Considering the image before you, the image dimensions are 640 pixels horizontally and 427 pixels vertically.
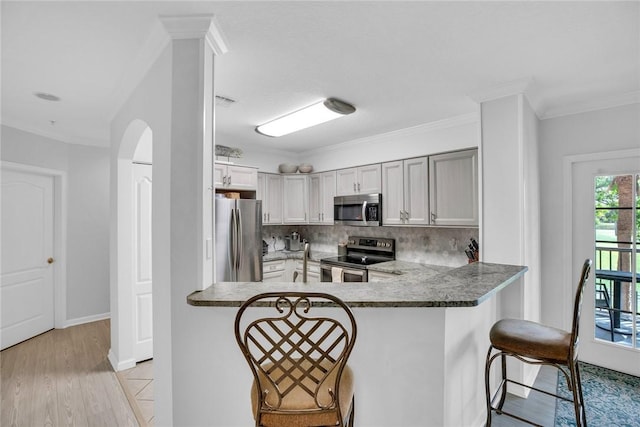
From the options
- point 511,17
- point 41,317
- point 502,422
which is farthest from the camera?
point 41,317

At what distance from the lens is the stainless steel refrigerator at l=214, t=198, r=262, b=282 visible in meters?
3.09

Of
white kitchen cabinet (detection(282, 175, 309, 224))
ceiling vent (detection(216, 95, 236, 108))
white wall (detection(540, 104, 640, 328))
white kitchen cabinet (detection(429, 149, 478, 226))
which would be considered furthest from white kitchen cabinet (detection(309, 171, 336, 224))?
white wall (detection(540, 104, 640, 328))

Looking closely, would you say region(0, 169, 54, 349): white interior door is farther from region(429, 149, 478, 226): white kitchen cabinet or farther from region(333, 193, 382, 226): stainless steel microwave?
region(429, 149, 478, 226): white kitchen cabinet

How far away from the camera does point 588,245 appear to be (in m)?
2.90

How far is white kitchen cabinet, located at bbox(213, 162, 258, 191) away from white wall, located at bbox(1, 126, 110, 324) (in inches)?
76.3

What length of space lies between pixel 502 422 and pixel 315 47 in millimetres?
2824

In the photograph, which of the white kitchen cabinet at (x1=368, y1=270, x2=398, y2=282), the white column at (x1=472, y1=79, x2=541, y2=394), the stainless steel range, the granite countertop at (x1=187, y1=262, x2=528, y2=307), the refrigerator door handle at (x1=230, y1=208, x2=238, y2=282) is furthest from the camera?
the stainless steel range

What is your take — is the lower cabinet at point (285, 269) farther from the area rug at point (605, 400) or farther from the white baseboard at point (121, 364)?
the area rug at point (605, 400)

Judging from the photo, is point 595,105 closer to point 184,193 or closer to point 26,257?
point 184,193

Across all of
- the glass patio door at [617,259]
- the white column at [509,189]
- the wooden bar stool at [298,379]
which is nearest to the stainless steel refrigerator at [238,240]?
the wooden bar stool at [298,379]

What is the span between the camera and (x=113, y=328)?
3.04 meters

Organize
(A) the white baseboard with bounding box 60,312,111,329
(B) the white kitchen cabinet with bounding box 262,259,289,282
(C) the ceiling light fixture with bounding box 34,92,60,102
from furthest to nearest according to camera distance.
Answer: (B) the white kitchen cabinet with bounding box 262,259,289,282
(A) the white baseboard with bounding box 60,312,111,329
(C) the ceiling light fixture with bounding box 34,92,60,102

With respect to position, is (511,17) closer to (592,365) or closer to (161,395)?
(161,395)

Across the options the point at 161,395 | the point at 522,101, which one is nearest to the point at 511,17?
the point at 522,101
